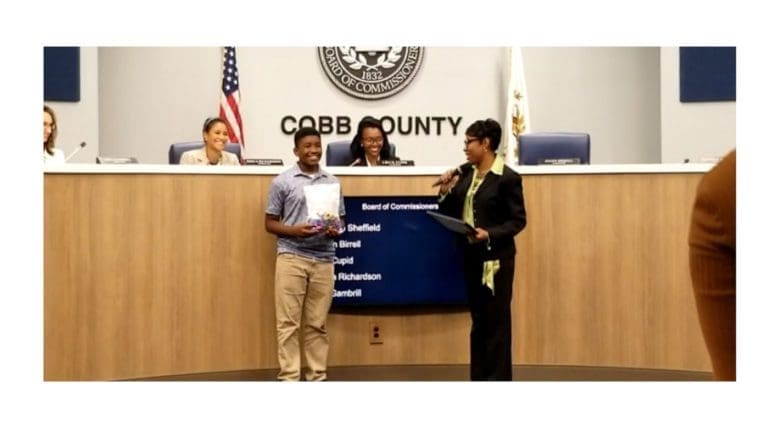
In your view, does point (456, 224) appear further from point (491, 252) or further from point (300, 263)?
point (300, 263)

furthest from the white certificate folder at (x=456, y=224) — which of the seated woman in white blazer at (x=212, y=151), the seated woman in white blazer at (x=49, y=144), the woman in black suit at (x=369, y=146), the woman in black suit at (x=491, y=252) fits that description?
the seated woman in white blazer at (x=49, y=144)

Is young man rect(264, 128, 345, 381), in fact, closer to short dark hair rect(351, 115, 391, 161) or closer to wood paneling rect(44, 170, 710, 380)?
wood paneling rect(44, 170, 710, 380)

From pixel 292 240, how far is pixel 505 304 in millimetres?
1413

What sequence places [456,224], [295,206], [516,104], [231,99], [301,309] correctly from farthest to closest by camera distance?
[516,104]
[231,99]
[301,309]
[295,206]
[456,224]

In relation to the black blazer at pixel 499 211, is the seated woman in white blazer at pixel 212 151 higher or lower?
higher

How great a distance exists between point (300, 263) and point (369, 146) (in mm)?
1136

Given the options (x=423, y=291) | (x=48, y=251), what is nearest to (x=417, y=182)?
(x=423, y=291)

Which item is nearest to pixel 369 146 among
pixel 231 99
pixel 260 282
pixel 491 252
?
pixel 260 282

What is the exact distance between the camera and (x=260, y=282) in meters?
6.19

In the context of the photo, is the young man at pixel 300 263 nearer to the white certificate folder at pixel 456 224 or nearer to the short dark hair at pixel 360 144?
the short dark hair at pixel 360 144

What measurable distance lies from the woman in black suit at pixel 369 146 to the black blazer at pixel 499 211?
A: 125cm

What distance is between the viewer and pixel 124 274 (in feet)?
19.2

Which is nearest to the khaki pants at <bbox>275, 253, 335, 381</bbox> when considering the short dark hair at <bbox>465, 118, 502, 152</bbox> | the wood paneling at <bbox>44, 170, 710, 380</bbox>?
the wood paneling at <bbox>44, 170, 710, 380</bbox>

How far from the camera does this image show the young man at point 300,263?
5887mm
